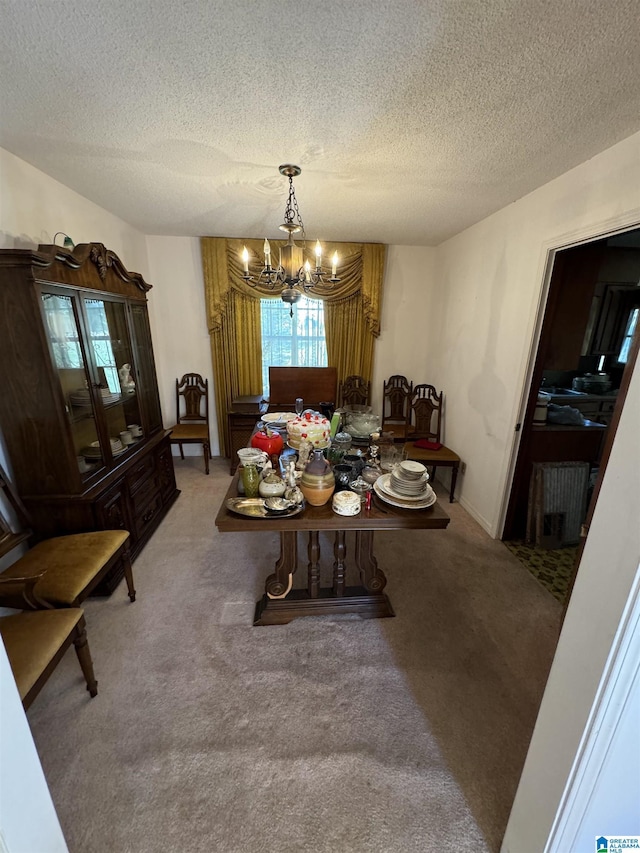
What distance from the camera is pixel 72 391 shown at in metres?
1.92

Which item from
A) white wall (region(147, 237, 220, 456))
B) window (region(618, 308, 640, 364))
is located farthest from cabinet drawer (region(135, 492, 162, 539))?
window (region(618, 308, 640, 364))

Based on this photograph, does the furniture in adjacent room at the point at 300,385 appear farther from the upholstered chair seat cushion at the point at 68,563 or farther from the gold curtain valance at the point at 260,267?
the upholstered chair seat cushion at the point at 68,563

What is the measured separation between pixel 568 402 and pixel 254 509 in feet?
9.91

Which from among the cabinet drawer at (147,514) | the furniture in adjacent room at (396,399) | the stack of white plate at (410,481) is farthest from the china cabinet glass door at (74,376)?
the furniture in adjacent room at (396,399)

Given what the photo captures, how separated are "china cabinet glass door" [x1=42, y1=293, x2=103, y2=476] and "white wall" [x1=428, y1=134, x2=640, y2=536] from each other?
112 inches

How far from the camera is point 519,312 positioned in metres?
→ 2.38

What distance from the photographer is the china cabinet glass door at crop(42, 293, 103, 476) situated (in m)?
1.77

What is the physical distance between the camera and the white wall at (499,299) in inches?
69.1

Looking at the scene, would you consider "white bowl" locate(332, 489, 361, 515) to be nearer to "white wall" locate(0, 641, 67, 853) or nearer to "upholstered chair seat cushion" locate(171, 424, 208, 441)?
"white wall" locate(0, 641, 67, 853)

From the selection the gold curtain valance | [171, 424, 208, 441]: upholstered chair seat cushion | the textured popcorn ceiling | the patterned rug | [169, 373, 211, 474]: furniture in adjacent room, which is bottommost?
the patterned rug

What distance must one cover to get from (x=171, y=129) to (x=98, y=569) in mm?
2154

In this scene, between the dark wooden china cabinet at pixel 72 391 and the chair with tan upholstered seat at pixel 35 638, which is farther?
the dark wooden china cabinet at pixel 72 391

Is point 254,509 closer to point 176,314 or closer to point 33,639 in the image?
A: point 33,639

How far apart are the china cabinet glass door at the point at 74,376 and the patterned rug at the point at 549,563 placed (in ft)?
9.73
